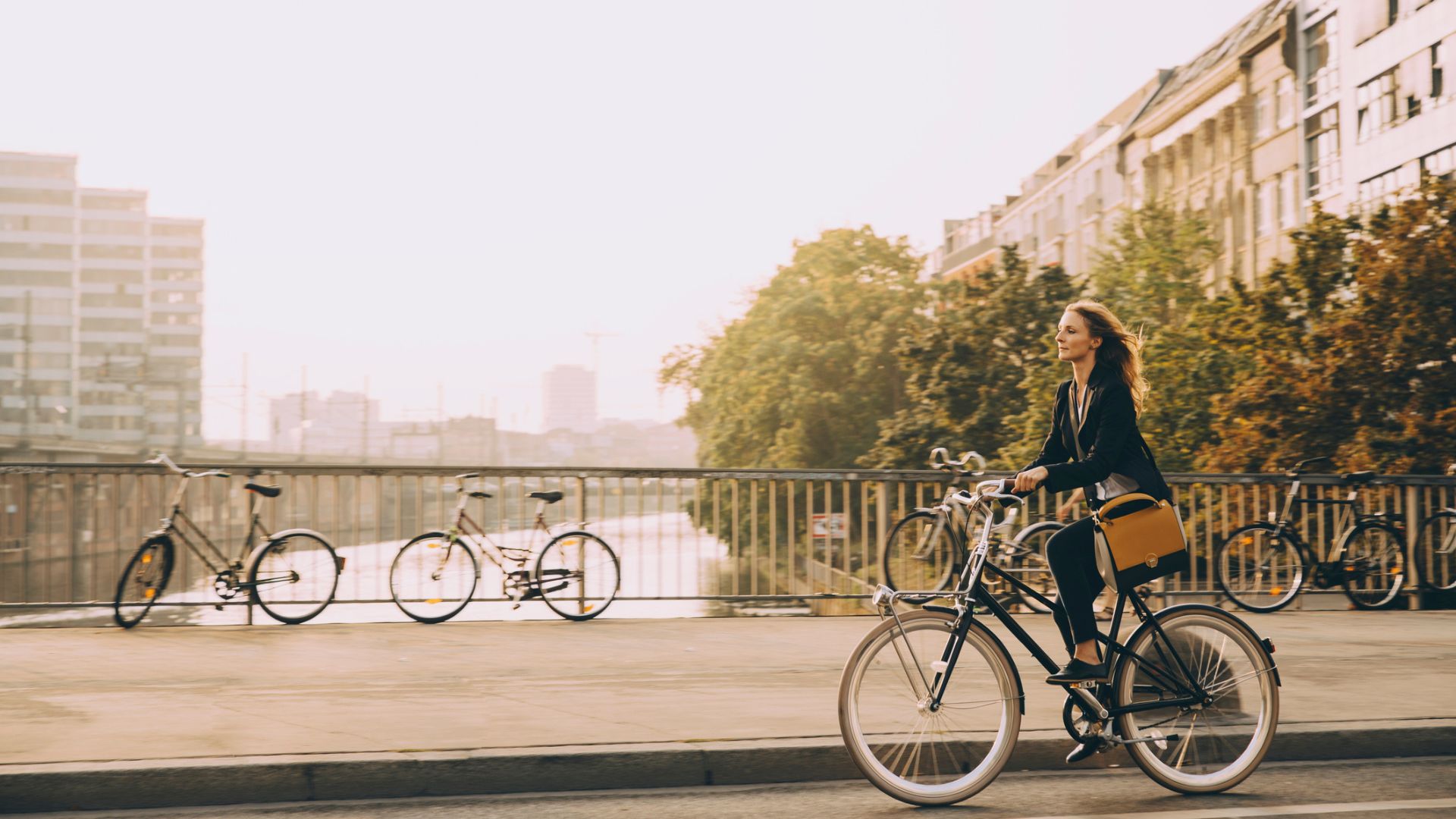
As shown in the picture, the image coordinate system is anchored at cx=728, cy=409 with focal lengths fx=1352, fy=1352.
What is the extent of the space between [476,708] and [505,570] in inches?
172

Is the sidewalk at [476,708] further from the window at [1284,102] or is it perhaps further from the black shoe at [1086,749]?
the window at [1284,102]

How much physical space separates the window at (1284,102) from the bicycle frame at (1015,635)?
44.9 metres

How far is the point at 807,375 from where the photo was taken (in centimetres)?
4712

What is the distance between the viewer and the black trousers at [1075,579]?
5250 mm

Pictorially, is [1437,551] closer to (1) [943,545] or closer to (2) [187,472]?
(1) [943,545]

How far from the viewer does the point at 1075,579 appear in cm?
526

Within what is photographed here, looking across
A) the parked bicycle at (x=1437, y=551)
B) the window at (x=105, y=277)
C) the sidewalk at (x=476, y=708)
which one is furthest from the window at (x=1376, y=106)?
the window at (x=105, y=277)

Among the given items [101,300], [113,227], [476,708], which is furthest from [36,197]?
[476,708]

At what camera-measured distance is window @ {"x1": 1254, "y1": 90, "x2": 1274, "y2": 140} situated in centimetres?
4725

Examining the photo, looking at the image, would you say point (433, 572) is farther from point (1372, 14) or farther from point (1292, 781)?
point (1372, 14)

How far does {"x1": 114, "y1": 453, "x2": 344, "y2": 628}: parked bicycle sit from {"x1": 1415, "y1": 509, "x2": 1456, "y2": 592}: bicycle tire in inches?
370

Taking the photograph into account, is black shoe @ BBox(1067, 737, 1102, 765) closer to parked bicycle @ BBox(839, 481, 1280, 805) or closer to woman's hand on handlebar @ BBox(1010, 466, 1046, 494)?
parked bicycle @ BBox(839, 481, 1280, 805)

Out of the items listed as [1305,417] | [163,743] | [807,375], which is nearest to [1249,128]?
[807,375]

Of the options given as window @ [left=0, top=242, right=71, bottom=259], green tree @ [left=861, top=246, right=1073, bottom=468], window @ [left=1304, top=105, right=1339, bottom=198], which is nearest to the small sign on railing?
Answer: green tree @ [left=861, top=246, right=1073, bottom=468]
